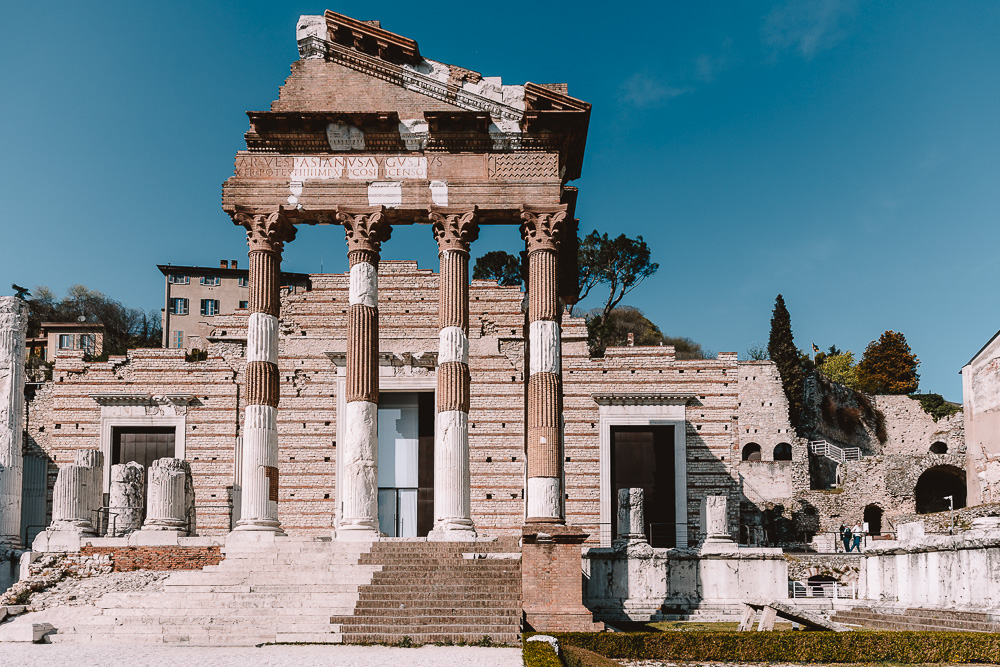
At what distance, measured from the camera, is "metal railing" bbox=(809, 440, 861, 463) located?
57.1 meters

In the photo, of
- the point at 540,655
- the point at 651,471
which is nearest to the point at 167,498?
the point at 540,655

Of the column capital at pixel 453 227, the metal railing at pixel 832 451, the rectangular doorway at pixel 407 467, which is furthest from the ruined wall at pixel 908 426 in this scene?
the column capital at pixel 453 227

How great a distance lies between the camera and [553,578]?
1930 centimetres

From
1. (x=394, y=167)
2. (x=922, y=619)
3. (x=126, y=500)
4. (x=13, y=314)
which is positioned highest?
(x=394, y=167)

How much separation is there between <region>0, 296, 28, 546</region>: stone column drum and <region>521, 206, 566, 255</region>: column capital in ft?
47.3

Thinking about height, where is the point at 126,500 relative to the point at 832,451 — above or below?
below

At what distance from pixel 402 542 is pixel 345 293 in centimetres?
1149

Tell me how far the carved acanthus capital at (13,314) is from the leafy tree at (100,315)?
1685 inches

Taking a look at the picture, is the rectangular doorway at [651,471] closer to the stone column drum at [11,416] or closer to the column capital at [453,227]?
the column capital at [453,227]

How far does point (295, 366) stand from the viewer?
29625 millimetres

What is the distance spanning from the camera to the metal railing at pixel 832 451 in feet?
187

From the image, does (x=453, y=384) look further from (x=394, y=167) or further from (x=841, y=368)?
(x=841, y=368)

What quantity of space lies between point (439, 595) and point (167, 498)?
23.7ft

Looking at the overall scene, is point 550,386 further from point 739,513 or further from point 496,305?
point 739,513
